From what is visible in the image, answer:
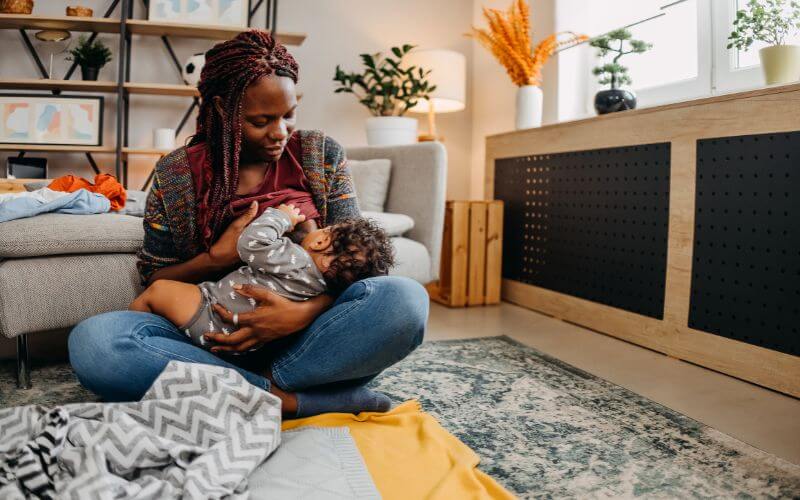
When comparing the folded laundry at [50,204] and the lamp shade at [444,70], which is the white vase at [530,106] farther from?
the folded laundry at [50,204]

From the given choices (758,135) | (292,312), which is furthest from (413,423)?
(758,135)

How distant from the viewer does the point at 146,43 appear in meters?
3.57

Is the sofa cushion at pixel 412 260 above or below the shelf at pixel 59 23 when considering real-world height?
below

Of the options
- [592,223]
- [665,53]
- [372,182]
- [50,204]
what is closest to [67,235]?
[50,204]

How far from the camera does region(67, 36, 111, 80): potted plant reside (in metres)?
3.35

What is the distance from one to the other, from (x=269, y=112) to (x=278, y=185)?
0.21 metres

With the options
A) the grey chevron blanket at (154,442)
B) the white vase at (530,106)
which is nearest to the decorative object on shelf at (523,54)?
the white vase at (530,106)

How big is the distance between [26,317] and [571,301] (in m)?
2.06

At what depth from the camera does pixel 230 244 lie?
1268 millimetres

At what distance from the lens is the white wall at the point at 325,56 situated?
11.6 feet

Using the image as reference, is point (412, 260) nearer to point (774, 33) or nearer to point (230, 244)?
point (230, 244)

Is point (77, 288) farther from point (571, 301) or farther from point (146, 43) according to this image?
point (146, 43)

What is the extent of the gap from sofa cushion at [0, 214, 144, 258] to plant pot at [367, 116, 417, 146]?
184 centimetres

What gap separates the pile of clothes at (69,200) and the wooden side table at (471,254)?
146cm
